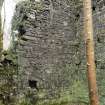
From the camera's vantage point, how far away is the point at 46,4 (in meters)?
10.2

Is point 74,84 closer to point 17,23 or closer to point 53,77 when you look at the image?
point 53,77

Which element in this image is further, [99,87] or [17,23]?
[17,23]

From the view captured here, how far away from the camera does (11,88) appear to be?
965 centimetres

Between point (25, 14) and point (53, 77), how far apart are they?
6.60 ft

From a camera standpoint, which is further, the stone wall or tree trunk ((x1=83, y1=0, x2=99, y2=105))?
the stone wall

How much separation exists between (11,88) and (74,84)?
1.80 m

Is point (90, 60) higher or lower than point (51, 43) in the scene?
lower

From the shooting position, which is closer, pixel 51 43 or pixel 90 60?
pixel 90 60

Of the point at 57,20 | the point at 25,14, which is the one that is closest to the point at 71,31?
the point at 57,20

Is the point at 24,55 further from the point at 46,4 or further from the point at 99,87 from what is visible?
the point at 99,87

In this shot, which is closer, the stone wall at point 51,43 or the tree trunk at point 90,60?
the tree trunk at point 90,60

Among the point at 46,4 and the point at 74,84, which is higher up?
the point at 46,4

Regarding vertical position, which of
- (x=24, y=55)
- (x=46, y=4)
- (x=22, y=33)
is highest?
(x=46, y=4)

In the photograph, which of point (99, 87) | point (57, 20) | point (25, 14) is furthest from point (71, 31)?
point (99, 87)
